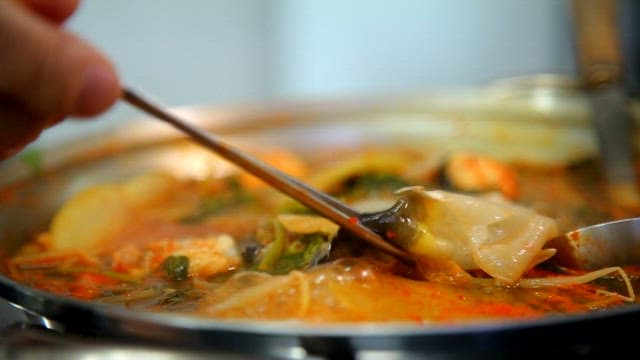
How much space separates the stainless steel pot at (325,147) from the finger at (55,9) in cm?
25

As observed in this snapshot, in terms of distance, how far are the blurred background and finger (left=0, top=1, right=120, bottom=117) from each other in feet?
4.80

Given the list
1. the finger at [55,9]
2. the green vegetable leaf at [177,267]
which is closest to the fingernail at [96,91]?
the finger at [55,9]

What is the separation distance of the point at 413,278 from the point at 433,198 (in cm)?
9

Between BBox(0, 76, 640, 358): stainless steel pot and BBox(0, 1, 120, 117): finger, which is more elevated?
BBox(0, 1, 120, 117): finger

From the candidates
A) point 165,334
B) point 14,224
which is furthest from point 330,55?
point 165,334

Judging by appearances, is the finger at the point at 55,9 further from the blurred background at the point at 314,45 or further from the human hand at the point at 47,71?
the blurred background at the point at 314,45

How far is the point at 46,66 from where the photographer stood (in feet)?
1.77

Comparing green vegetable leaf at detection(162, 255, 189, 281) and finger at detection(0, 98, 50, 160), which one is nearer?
finger at detection(0, 98, 50, 160)

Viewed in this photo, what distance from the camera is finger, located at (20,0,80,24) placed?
663 millimetres

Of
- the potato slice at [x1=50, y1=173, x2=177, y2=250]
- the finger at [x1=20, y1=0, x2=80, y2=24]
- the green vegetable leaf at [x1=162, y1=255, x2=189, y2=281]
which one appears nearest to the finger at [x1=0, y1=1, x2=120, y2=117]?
the finger at [x1=20, y1=0, x2=80, y2=24]

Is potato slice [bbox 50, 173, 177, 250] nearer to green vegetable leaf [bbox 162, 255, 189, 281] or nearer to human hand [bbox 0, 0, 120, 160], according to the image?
green vegetable leaf [bbox 162, 255, 189, 281]

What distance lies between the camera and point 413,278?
2.63 feet

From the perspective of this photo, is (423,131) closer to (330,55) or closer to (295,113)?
(295,113)

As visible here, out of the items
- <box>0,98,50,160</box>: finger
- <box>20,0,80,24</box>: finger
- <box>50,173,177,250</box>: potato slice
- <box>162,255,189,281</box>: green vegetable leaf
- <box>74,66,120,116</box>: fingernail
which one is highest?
<box>20,0,80,24</box>: finger
